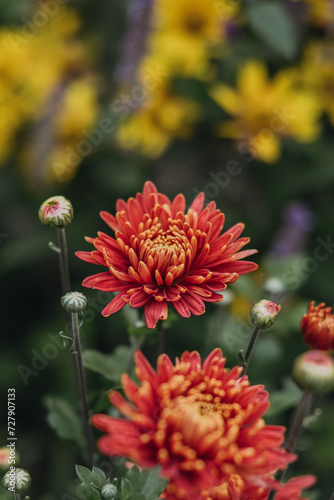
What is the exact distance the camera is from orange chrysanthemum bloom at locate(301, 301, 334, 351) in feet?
2.02

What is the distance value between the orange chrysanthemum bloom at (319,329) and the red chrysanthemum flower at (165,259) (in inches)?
3.2

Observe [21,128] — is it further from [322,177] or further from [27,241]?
[322,177]

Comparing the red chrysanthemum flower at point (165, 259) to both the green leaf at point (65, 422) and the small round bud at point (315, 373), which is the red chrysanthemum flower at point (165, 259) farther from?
the green leaf at point (65, 422)

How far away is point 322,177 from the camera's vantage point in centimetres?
134

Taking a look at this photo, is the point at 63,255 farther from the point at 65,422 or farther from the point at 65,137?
the point at 65,137

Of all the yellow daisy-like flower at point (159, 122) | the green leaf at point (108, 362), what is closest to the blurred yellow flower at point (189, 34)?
the yellow daisy-like flower at point (159, 122)

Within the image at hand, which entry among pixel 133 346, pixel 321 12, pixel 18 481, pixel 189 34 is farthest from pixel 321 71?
pixel 18 481

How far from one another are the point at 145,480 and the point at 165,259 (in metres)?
0.22

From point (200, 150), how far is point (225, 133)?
6.3 inches

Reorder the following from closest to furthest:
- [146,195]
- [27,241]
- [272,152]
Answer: [146,195] < [272,152] < [27,241]

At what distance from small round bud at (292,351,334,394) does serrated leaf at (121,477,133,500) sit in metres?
0.18

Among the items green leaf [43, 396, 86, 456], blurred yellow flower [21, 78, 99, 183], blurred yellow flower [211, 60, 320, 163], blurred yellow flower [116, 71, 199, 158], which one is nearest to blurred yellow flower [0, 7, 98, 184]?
blurred yellow flower [21, 78, 99, 183]

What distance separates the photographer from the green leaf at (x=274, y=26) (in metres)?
1.20

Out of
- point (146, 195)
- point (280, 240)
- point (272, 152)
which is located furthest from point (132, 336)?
point (272, 152)
